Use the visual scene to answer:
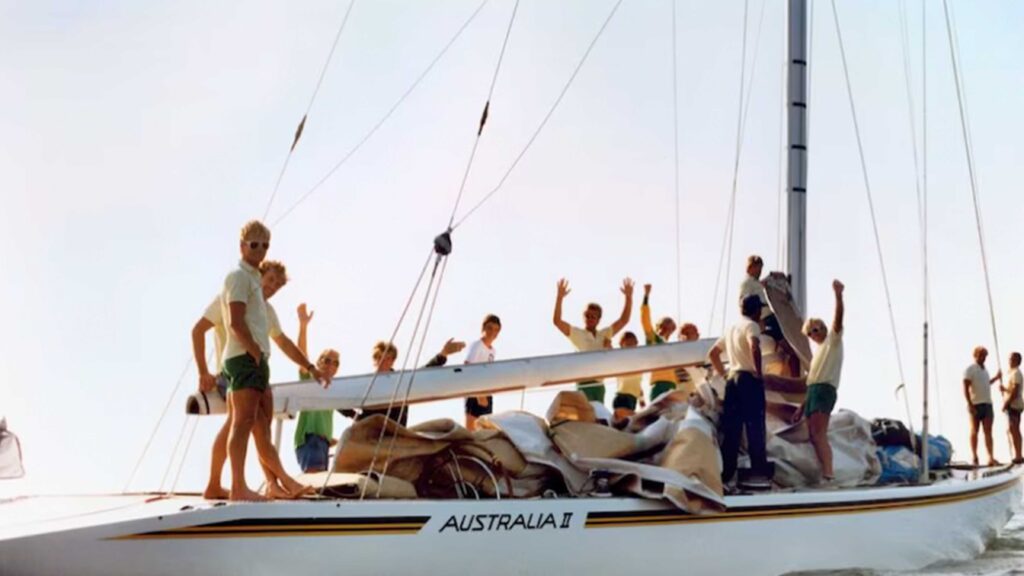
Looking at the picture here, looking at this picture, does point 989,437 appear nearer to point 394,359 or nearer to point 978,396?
point 978,396

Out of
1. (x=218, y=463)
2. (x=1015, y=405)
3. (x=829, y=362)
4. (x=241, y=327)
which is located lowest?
(x=218, y=463)

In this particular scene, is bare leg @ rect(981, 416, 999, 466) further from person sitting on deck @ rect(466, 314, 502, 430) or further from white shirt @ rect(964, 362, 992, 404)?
person sitting on deck @ rect(466, 314, 502, 430)

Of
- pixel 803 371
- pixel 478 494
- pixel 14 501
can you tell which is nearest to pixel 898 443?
pixel 803 371

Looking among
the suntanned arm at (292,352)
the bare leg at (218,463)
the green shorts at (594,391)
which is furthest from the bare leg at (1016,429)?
the bare leg at (218,463)

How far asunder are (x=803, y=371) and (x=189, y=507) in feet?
19.0

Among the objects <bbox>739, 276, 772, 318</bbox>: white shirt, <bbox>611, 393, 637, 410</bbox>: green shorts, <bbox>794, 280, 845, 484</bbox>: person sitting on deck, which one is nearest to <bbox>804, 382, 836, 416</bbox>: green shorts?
<bbox>794, 280, 845, 484</bbox>: person sitting on deck

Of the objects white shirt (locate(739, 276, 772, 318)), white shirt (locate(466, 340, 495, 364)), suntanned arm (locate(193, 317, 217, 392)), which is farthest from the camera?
white shirt (locate(739, 276, 772, 318))

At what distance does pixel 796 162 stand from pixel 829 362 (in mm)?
3323

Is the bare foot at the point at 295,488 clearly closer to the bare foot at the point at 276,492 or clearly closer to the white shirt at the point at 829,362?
the bare foot at the point at 276,492

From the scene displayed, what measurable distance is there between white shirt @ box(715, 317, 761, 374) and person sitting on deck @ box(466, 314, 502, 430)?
7.83 feet

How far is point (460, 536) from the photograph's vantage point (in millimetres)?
6898

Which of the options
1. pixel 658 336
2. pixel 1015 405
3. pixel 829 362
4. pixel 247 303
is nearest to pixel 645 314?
pixel 658 336

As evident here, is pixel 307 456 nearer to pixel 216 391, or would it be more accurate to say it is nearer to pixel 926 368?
pixel 216 391

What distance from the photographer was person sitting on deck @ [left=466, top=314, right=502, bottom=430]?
1027cm
